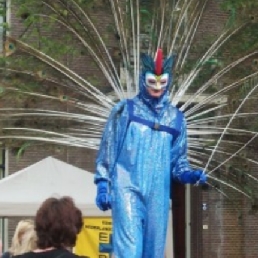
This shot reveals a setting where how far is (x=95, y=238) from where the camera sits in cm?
1020

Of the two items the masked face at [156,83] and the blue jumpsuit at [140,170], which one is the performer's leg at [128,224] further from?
the masked face at [156,83]

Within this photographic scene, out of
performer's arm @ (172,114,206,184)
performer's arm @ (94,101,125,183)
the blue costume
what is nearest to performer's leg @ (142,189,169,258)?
the blue costume

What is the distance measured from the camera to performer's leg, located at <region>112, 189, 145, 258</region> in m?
6.58

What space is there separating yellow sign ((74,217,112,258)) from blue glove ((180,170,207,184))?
11.5ft

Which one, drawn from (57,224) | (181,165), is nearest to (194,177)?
(181,165)

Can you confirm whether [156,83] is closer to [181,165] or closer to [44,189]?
[181,165]

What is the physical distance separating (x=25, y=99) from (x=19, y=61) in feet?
1.33

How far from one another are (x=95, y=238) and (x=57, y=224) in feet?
18.7

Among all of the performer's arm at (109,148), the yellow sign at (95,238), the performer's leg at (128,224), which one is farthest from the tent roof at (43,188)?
the performer's leg at (128,224)

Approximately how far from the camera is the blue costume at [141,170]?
6.62m

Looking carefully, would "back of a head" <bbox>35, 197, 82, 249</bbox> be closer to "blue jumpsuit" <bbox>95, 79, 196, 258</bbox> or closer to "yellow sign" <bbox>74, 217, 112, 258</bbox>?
"blue jumpsuit" <bbox>95, 79, 196, 258</bbox>

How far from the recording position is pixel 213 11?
15273mm

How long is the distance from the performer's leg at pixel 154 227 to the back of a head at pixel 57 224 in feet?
6.74

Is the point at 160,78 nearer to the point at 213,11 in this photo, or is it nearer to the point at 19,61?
the point at 19,61
